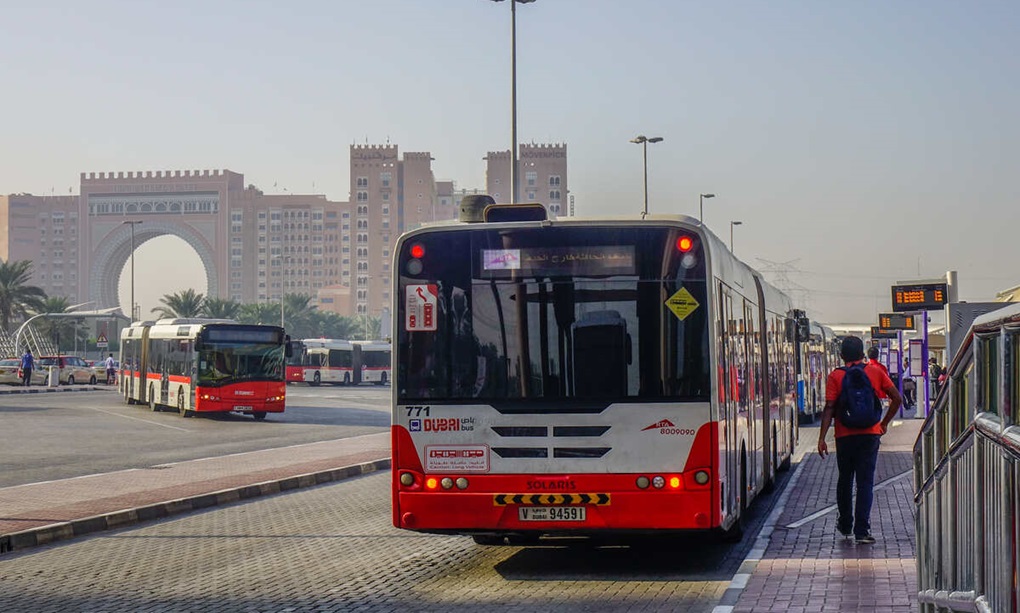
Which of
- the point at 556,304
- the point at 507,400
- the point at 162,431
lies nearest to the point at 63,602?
the point at 507,400

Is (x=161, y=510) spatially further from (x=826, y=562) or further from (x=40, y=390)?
(x=40, y=390)

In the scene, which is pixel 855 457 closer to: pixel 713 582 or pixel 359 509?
pixel 713 582

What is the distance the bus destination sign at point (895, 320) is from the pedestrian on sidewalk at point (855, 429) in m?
33.4

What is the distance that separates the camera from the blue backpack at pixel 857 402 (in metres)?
11.5

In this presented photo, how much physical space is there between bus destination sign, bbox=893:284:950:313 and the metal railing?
29.5m

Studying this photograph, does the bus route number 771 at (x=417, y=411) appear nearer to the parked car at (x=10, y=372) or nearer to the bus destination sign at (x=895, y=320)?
the bus destination sign at (x=895, y=320)

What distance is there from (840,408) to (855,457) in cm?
41

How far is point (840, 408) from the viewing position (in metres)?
11.7

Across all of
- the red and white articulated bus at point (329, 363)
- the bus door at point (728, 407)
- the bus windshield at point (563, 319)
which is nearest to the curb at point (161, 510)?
the bus windshield at point (563, 319)

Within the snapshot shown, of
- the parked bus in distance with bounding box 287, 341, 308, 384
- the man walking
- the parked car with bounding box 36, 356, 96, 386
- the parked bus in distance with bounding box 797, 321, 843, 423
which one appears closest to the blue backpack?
the parked bus in distance with bounding box 797, 321, 843, 423

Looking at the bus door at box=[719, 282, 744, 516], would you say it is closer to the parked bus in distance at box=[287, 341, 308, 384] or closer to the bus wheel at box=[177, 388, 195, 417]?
the bus wheel at box=[177, 388, 195, 417]

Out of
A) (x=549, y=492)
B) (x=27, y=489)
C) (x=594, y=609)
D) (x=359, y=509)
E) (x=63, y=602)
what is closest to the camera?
(x=594, y=609)

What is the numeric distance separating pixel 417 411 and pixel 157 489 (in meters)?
8.51

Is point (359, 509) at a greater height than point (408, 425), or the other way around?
point (408, 425)
